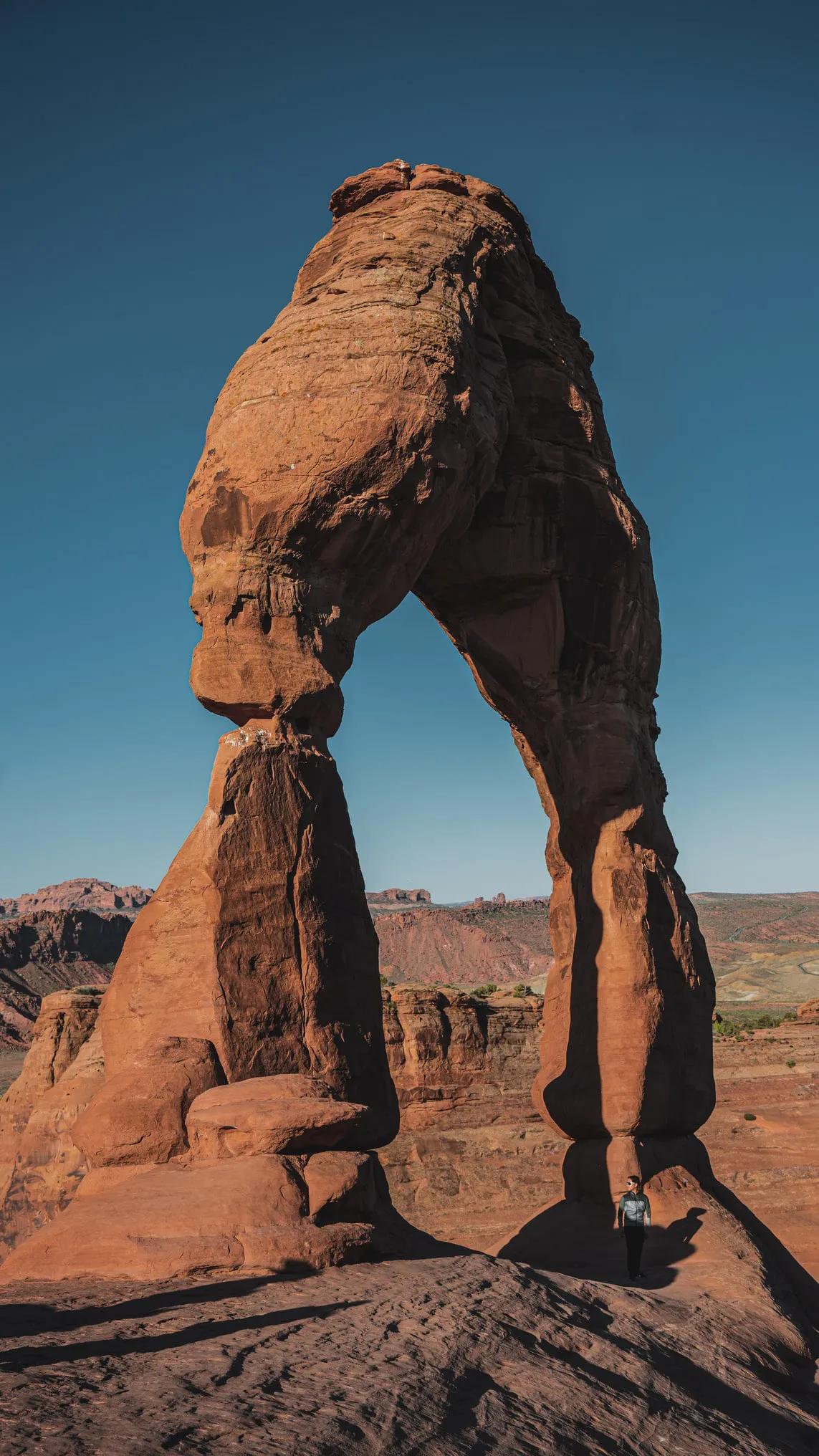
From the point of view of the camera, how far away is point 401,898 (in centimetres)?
16800

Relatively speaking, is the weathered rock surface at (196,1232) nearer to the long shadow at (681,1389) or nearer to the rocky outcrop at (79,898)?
the long shadow at (681,1389)

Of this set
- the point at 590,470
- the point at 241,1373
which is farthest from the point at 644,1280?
the point at 590,470

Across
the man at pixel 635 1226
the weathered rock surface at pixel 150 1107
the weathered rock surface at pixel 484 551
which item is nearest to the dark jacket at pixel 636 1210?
the man at pixel 635 1226

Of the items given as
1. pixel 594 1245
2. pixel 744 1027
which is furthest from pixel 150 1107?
pixel 744 1027

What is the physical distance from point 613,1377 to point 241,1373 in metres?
2.43

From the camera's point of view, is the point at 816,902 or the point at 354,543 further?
the point at 816,902

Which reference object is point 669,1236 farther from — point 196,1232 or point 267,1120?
point 196,1232

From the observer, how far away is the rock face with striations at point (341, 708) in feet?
23.8

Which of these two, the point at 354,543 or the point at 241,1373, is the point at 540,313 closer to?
the point at 354,543

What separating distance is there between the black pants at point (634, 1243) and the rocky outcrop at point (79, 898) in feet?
527

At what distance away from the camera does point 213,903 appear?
7875mm

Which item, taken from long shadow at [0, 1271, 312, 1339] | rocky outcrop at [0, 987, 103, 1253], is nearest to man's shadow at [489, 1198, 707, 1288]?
rocky outcrop at [0, 987, 103, 1253]

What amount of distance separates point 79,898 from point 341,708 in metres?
184

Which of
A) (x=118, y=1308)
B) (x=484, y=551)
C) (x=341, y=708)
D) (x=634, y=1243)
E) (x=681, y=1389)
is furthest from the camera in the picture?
(x=484, y=551)
